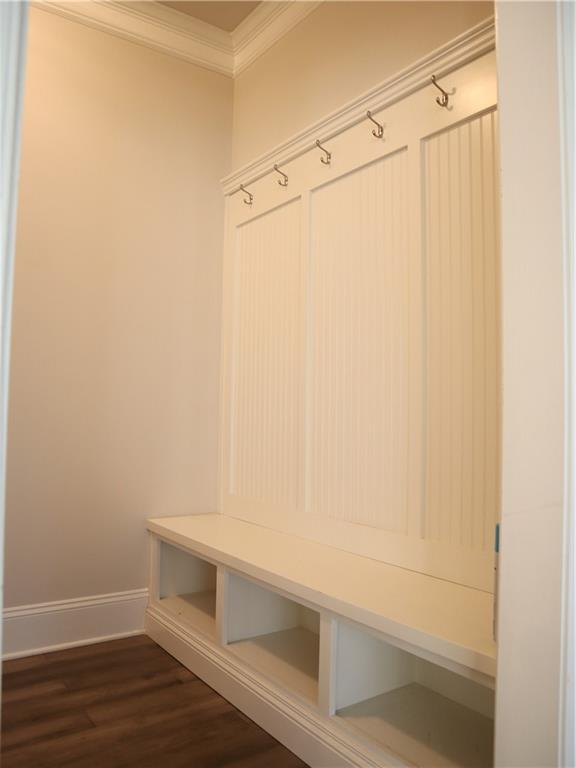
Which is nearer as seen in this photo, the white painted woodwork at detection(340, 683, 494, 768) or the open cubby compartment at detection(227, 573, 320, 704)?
the white painted woodwork at detection(340, 683, 494, 768)

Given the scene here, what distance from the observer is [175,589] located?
2.84 meters

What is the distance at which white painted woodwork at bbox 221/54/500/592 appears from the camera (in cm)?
179

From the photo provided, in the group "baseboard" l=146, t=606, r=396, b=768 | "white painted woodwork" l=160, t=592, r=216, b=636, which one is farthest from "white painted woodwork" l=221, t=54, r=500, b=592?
"baseboard" l=146, t=606, r=396, b=768

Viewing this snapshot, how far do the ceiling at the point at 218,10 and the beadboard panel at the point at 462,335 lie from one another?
1516mm

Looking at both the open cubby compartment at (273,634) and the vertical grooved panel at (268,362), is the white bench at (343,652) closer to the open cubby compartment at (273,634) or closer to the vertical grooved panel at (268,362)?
the open cubby compartment at (273,634)

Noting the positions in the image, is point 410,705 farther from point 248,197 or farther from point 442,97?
point 248,197

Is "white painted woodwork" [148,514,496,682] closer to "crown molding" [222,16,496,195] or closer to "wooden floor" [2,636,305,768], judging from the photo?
"wooden floor" [2,636,305,768]

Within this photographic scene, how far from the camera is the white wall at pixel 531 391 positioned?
1054 millimetres

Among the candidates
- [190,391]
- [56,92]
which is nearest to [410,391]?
[190,391]

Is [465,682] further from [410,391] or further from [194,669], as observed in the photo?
[194,669]

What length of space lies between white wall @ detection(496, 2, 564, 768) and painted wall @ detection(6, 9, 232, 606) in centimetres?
203

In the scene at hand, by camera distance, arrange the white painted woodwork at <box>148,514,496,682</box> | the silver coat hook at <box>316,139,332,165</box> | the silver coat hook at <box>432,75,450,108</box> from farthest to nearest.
A: the silver coat hook at <box>316,139,332,165</box>
the silver coat hook at <box>432,75,450,108</box>
the white painted woodwork at <box>148,514,496,682</box>

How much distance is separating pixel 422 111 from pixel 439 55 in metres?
0.17

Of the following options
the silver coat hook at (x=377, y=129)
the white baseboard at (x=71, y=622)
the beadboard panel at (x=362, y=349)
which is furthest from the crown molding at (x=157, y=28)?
the white baseboard at (x=71, y=622)
